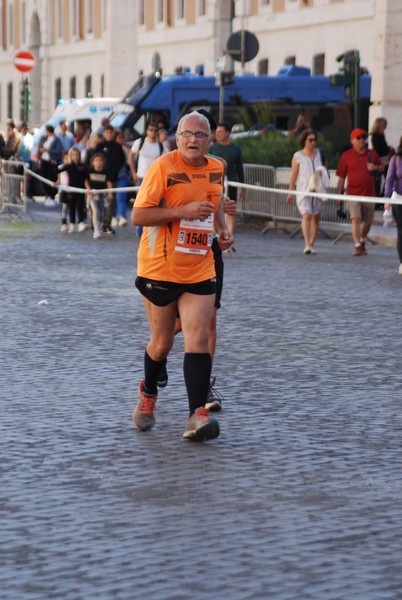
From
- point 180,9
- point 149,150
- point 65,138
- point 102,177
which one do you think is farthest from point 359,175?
point 180,9

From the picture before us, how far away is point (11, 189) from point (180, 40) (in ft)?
100.0

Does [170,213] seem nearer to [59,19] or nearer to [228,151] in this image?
[228,151]

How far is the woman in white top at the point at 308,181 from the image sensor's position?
67.5ft

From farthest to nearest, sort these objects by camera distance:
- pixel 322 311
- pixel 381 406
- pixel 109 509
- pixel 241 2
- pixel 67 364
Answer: pixel 241 2, pixel 322 311, pixel 67 364, pixel 381 406, pixel 109 509

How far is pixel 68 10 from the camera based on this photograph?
73.2 m

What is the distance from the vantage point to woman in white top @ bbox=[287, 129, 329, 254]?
2056 centimetres

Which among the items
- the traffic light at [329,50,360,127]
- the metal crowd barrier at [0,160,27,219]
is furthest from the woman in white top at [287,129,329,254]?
the metal crowd barrier at [0,160,27,219]

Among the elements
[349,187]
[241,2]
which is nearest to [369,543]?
[349,187]

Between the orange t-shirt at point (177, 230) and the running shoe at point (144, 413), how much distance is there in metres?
0.59

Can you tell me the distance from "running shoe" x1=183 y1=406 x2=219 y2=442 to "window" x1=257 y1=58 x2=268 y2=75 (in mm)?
47337

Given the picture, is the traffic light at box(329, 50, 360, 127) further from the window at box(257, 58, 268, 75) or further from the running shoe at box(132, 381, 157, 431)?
the window at box(257, 58, 268, 75)

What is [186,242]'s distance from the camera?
7742mm

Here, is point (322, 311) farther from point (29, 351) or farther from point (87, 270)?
point (87, 270)

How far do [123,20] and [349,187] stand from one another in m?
34.8
